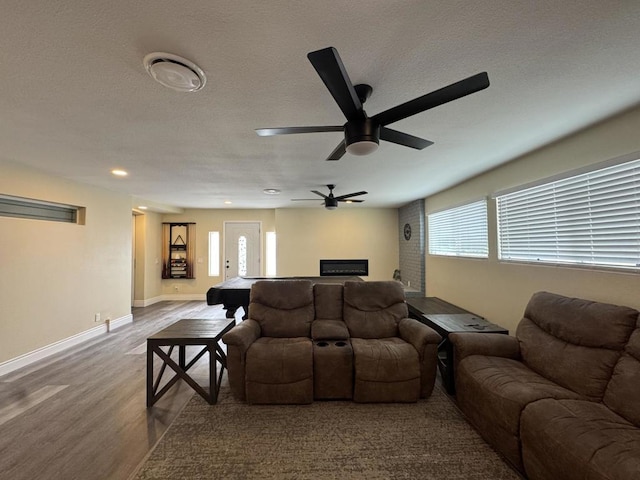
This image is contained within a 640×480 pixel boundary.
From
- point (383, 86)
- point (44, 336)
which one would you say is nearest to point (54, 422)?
point (44, 336)

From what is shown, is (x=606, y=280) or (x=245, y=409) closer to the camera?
(x=606, y=280)

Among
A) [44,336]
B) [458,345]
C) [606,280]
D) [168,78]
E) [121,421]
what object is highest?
[168,78]

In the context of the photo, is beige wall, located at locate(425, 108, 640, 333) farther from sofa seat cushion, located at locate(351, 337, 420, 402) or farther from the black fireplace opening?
the black fireplace opening

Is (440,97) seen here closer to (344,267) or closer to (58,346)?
(58,346)

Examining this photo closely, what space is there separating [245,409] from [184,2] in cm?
278

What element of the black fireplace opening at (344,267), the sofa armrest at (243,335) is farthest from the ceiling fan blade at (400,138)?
the black fireplace opening at (344,267)

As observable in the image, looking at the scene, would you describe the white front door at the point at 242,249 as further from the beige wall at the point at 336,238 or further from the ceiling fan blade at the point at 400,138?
the ceiling fan blade at the point at 400,138

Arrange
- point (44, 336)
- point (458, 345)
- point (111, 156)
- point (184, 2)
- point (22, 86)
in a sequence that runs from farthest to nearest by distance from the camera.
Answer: point (44, 336) < point (111, 156) < point (458, 345) < point (22, 86) < point (184, 2)

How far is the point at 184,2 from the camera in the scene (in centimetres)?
110

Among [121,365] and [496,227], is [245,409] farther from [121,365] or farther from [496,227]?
[496,227]

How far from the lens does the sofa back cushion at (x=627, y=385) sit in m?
1.57

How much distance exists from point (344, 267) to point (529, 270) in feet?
14.6

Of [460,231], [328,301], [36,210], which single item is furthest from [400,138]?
[36,210]

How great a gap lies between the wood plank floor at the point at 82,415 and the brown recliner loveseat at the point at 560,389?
245 centimetres
